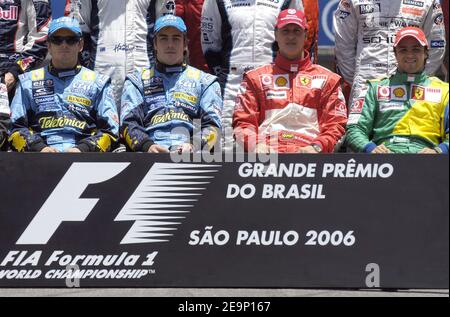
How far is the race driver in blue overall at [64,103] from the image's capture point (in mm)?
5637

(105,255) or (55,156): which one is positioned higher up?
(55,156)

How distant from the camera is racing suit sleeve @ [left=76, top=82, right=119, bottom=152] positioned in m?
5.53

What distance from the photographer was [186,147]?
5.40m

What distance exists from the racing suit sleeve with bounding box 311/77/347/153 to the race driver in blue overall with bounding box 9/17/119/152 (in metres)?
1.37

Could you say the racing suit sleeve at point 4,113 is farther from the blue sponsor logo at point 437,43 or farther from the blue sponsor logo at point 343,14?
the blue sponsor logo at point 437,43

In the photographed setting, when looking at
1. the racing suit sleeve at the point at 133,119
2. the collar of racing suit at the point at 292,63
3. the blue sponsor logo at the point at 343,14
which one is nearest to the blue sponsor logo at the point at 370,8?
the blue sponsor logo at the point at 343,14

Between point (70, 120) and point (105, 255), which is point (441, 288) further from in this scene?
point (70, 120)

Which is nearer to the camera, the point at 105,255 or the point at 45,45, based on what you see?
the point at 105,255

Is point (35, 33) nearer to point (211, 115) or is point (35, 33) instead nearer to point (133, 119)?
point (133, 119)

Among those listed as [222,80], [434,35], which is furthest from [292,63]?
[434,35]

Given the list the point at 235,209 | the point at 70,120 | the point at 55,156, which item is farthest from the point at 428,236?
the point at 70,120

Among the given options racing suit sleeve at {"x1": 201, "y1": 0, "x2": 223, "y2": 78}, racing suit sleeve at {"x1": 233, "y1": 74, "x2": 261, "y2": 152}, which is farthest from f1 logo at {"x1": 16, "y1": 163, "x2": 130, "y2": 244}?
racing suit sleeve at {"x1": 201, "y1": 0, "x2": 223, "y2": 78}
